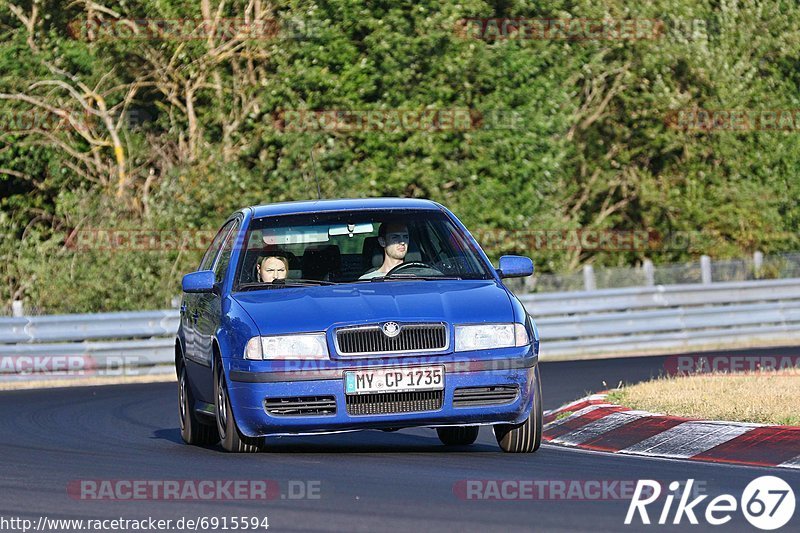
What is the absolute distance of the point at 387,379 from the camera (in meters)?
9.49

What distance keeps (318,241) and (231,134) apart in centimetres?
1761

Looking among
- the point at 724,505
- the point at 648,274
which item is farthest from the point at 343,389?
the point at 648,274

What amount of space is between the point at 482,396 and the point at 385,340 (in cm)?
64

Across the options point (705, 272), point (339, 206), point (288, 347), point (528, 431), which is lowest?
point (705, 272)

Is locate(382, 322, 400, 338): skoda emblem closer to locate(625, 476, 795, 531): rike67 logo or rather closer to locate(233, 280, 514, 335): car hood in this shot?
locate(233, 280, 514, 335): car hood

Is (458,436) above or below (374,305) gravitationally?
below

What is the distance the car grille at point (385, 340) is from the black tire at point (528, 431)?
744 millimetres

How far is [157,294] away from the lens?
25672 millimetres

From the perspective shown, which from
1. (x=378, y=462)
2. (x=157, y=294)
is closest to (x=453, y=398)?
(x=378, y=462)

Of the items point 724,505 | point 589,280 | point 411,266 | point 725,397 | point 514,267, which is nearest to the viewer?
point 724,505

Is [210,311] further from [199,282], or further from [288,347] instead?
[288,347]

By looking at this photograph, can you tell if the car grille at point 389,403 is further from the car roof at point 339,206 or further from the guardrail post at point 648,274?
the guardrail post at point 648,274

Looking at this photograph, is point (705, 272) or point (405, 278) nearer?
point (405, 278)

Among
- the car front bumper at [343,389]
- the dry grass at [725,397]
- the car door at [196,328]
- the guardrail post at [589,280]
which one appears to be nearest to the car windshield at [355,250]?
the car door at [196,328]
